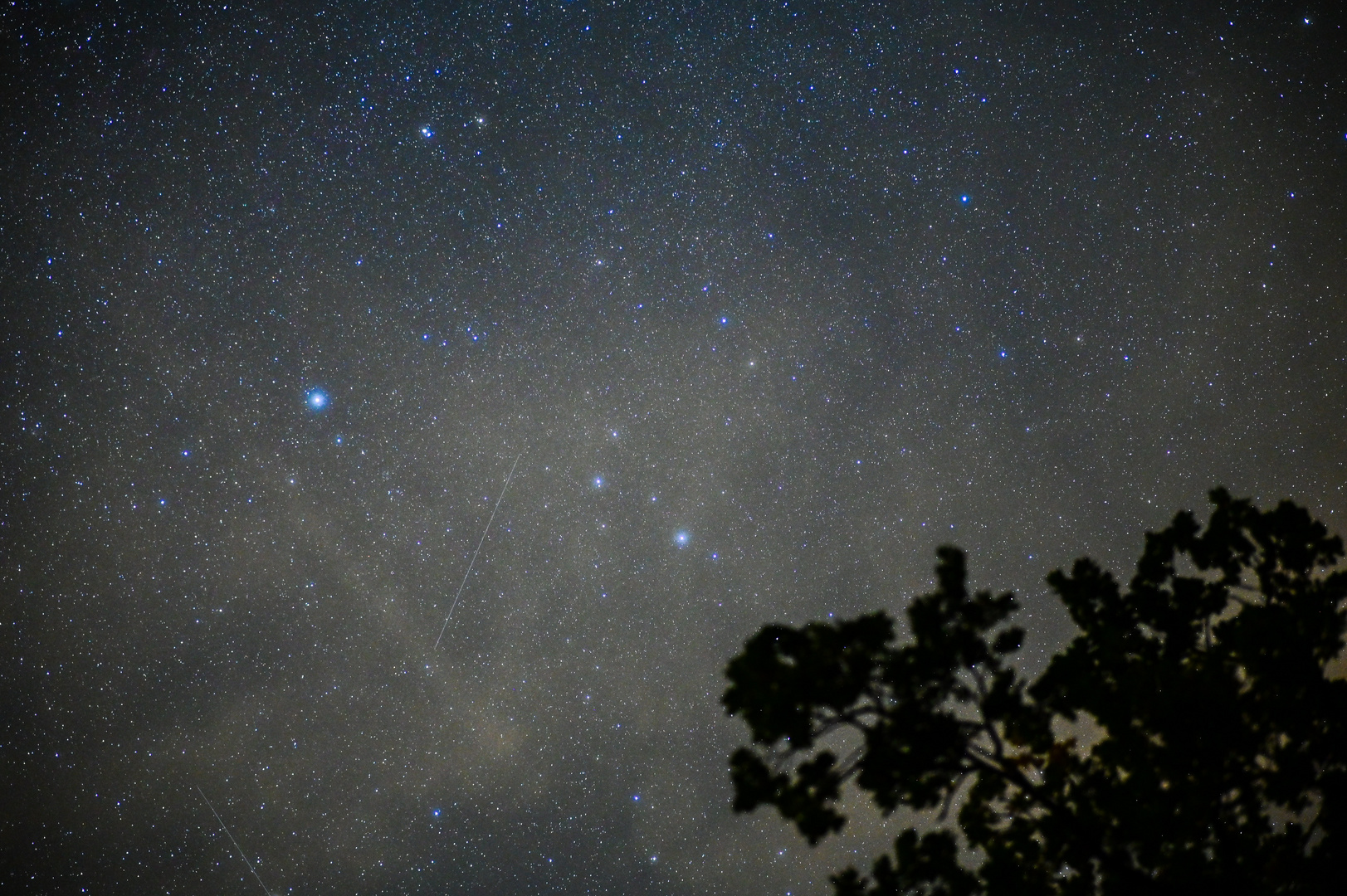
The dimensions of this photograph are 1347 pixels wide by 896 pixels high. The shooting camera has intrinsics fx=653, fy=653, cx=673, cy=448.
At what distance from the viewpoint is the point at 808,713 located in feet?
11.9

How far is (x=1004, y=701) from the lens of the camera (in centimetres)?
378

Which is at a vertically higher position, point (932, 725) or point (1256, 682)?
point (932, 725)

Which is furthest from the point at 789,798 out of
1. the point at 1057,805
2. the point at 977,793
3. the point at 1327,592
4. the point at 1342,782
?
the point at 1327,592

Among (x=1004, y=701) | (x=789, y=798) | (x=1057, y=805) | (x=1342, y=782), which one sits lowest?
(x=1342, y=782)

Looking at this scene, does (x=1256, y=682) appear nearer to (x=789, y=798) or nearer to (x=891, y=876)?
(x=891, y=876)

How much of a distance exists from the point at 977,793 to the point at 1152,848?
122 centimetres

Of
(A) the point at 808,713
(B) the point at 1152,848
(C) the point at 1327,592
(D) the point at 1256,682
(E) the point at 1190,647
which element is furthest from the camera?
(E) the point at 1190,647

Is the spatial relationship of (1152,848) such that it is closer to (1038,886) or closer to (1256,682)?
(1038,886)

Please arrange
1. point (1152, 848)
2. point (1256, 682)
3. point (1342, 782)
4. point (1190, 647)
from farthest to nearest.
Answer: point (1190, 647)
point (1256, 682)
point (1342, 782)
point (1152, 848)

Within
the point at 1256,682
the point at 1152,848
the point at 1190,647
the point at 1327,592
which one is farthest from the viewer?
the point at 1190,647

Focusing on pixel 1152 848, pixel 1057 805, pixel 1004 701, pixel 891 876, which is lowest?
pixel 1152 848

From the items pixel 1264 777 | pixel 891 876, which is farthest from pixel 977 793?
pixel 1264 777

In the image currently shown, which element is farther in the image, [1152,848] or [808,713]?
[1152,848]

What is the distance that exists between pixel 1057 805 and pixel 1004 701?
98cm
